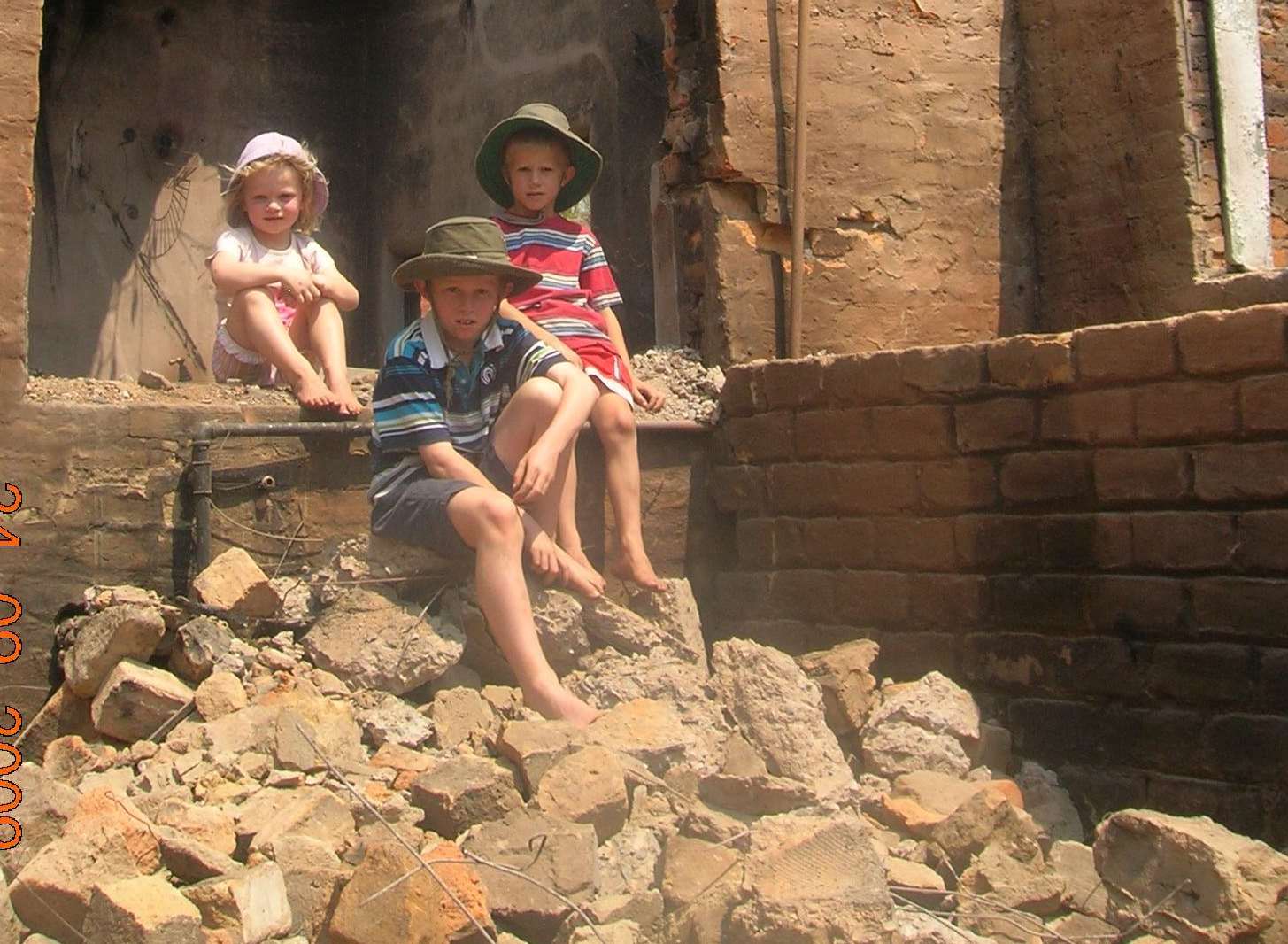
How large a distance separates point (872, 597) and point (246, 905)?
8.30ft

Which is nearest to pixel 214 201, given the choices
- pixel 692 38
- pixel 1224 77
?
pixel 692 38

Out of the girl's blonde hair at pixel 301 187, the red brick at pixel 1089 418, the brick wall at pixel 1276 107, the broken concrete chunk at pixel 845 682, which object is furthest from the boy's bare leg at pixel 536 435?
the brick wall at pixel 1276 107

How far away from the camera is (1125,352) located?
443cm

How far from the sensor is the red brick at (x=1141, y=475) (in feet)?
14.2

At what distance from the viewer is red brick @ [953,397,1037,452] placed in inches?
185

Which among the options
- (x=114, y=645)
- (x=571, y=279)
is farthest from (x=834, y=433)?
(x=114, y=645)

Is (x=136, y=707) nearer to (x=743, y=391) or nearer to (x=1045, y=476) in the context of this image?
(x=743, y=391)

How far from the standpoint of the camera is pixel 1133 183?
6.37 meters

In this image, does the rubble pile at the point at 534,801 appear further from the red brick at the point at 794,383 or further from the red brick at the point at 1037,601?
the red brick at the point at 794,383

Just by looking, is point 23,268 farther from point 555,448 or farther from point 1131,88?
point 1131,88

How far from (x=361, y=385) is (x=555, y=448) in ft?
4.27

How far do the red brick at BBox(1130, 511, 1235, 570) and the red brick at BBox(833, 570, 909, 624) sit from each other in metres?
0.83

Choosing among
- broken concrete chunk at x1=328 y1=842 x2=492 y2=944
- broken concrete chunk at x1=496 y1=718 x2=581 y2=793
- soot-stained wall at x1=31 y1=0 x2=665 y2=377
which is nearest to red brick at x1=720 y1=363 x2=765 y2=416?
broken concrete chunk at x1=496 y1=718 x2=581 y2=793

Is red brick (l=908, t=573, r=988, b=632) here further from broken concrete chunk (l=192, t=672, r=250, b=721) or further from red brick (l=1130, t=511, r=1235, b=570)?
broken concrete chunk (l=192, t=672, r=250, b=721)
